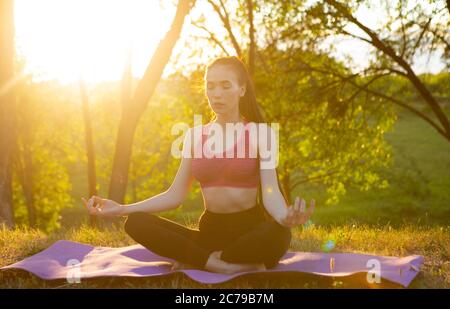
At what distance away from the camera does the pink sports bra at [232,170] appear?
214 inches

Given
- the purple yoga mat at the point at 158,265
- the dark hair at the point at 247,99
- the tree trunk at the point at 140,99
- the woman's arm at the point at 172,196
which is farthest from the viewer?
the tree trunk at the point at 140,99

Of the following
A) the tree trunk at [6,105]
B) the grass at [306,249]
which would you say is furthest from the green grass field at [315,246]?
the tree trunk at [6,105]

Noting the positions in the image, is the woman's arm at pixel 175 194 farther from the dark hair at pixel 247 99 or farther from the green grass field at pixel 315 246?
the green grass field at pixel 315 246

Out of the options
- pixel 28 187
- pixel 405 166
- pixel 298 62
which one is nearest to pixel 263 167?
pixel 298 62

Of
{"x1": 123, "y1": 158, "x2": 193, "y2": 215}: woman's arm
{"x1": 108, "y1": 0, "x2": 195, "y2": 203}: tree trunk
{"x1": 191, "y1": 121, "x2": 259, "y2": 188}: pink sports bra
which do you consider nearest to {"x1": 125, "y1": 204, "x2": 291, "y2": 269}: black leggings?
{"x1": 123, "y1": 158, "x2": 193, "y2": 215}: woman's arm

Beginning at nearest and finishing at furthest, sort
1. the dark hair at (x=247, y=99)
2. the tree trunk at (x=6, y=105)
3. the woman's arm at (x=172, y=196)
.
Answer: the dark hair at (x=247, y=99) < the woman's arm at (x=172, y=196) < the tree trunk at (x=6, y=105)

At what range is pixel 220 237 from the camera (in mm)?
5594

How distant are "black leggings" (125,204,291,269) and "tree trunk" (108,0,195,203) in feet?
20.0

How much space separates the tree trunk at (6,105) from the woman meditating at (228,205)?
243 inches

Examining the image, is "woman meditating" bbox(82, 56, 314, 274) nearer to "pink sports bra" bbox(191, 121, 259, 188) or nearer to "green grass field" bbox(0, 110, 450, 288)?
"pink sports bra" bbox(191, 121, 259, 188)

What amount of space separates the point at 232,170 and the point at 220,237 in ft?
2.22

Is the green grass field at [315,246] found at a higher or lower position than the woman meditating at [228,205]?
lower

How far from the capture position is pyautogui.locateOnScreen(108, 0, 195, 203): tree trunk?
37.4ft
